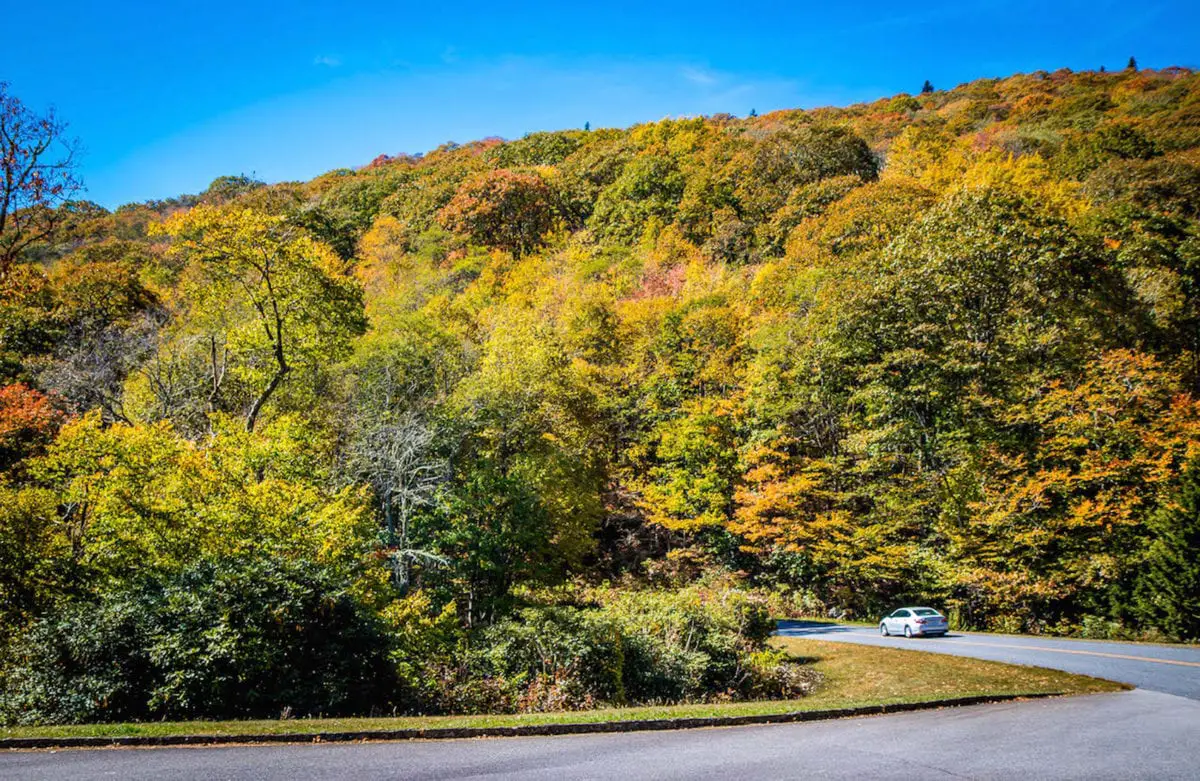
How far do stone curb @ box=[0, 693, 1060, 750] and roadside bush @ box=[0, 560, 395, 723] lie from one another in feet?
6.99

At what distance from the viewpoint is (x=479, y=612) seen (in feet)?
68.3

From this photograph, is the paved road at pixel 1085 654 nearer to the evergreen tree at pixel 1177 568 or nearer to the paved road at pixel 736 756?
the evergreen tree at pixel 1177 568

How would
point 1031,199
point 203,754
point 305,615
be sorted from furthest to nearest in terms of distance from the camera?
point 1031,199 < point 305,615 < point 203,754

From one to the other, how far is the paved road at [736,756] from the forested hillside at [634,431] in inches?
140

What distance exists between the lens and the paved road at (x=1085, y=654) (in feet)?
45.1

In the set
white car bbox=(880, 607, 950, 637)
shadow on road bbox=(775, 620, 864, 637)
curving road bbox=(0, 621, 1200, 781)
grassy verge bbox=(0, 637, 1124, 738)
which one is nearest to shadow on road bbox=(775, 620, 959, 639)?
shadow on road bbox=(775, 620, 864, 637)

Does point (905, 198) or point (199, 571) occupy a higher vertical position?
point (905, 198)

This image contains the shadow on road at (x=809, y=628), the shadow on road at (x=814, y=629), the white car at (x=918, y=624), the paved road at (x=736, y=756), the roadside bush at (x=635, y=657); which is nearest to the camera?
the paved road at (x=736, y=756)

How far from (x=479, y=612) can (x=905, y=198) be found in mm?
34689

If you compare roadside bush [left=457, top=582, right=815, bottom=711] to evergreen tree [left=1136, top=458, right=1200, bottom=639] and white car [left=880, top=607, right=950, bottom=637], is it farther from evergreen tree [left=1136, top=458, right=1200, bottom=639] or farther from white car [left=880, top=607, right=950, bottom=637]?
evergreen tree [left=1136, top=458, right=1200, bottom=639]

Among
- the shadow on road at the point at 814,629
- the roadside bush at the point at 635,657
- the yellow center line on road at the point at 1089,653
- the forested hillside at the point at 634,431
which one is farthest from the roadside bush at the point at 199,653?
the yellow center line on road at the point at 1089,653

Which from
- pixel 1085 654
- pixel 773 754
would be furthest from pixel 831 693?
pixel 773 754

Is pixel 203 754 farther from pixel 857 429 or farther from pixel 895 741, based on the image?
pixel 857 429

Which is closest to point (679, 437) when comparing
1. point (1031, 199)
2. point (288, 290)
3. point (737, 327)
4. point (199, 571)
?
point (737, 327)
